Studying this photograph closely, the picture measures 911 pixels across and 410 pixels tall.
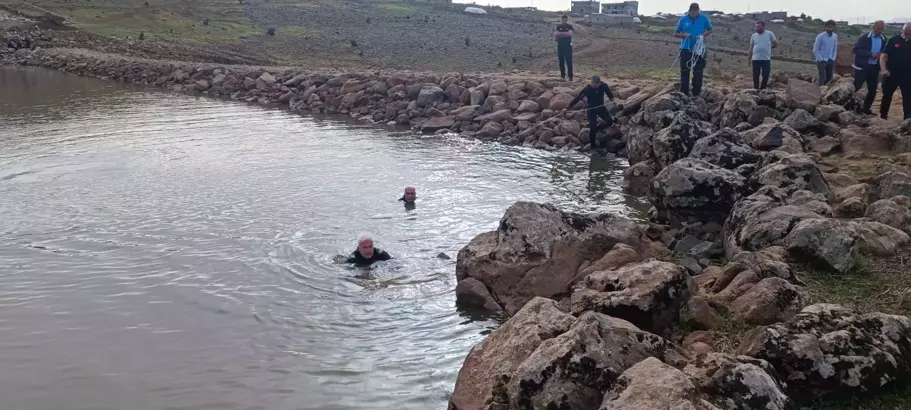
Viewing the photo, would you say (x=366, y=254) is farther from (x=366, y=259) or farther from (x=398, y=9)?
(x=398, y=9)

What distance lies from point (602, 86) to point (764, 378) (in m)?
16.7

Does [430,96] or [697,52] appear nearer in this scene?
[697,52]

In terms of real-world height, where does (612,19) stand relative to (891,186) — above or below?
above

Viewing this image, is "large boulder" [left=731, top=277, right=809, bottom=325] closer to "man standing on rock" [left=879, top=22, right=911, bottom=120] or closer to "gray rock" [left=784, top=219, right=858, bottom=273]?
"gray rock" [left=784, top=219, right=858, bottom=273]

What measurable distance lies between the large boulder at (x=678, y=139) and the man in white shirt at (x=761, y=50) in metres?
3.48

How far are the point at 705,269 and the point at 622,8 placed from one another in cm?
6453

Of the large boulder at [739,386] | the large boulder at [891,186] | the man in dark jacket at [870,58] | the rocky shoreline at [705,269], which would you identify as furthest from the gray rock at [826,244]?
the man in dark jacket at [870,58]

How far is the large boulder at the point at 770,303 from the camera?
6875 mm

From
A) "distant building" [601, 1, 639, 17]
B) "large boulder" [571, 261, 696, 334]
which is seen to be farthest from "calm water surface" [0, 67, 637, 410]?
"distant building" [601, 1, 639, 17]

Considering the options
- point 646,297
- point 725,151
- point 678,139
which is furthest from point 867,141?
point 646,297

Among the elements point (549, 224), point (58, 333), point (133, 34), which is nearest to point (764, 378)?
point (549, 224)

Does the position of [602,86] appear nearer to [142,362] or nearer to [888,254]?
[888,254]

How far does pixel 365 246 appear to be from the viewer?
1116cm

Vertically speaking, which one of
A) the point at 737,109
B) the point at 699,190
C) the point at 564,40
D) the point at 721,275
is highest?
the point at 564,40
